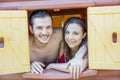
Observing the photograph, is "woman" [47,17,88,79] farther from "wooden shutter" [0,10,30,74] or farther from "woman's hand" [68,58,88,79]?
"wooden shutter" [0,10,30,74]

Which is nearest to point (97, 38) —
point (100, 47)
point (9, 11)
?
point (100, 47)

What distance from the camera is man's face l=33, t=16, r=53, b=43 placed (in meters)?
1.30

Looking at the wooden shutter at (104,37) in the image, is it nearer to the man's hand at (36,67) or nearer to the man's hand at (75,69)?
the man's hand at (75,69)

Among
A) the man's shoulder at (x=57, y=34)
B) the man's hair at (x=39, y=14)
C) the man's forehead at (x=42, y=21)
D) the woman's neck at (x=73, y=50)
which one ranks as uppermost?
the man's hair at (x=39, y=14)

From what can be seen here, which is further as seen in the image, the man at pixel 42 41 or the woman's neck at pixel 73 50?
the woman's neck at pixel 73 50

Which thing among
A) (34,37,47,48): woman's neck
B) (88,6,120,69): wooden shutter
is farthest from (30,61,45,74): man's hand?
(88,6,120,69): wooden shutter

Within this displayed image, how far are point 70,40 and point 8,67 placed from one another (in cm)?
32

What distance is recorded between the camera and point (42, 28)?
1.30 metres

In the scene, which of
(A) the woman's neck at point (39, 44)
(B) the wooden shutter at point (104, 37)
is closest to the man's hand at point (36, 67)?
(A) the woman's neck at point (39, 44)

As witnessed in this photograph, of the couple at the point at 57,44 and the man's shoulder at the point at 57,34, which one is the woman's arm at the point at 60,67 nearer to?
the couple at the point at 57,44

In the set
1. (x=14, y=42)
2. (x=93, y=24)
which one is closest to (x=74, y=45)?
(x=93, y=24)

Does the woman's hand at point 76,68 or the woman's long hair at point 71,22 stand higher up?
the woman's long hair at point 71,22

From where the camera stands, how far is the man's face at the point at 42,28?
4.26 feet

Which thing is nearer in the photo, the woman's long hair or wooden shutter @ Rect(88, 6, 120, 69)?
wooden shutter @ Rect(88, 6, 120, 69)
